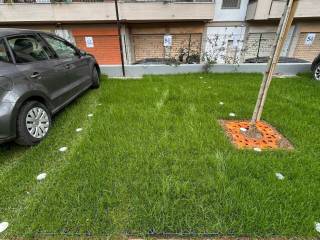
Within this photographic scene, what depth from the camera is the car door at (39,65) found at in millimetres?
2660

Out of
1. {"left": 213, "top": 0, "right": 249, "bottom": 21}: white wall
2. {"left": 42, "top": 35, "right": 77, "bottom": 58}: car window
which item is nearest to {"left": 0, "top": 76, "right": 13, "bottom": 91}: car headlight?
{"left": 42, "top": 35, "right": 77, "bottom": 58}: car window

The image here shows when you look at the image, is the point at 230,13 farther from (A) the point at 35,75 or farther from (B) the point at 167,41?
(A) the point at 35,75

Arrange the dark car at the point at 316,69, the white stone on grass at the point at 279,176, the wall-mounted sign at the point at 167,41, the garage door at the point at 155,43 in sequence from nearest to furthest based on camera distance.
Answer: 1. the white stone on grass at the point at 279,176
2. the dark car at the point at 316,69
3. the wall-mounted sign at the point at 167,41
4. the garage door at the point at 155,43

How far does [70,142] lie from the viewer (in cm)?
280

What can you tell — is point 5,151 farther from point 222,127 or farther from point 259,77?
point 259,77

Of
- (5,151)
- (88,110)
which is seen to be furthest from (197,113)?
(5,151)

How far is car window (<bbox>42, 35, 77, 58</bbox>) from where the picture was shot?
3.54 m

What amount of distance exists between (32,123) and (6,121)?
0.37 meters

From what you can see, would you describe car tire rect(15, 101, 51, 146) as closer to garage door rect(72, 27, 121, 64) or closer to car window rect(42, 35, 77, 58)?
car window rect(42, 35, 77, 58)

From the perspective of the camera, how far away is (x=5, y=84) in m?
2.32

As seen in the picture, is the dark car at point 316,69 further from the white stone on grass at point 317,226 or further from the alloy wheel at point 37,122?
the alloy wheel at point 37,122

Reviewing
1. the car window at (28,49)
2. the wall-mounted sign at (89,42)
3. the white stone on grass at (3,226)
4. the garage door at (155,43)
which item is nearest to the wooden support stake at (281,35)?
the white stone on grass at (3,226)

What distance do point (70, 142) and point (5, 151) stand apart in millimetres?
802

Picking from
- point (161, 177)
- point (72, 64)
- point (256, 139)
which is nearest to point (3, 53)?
point (72, 64)
